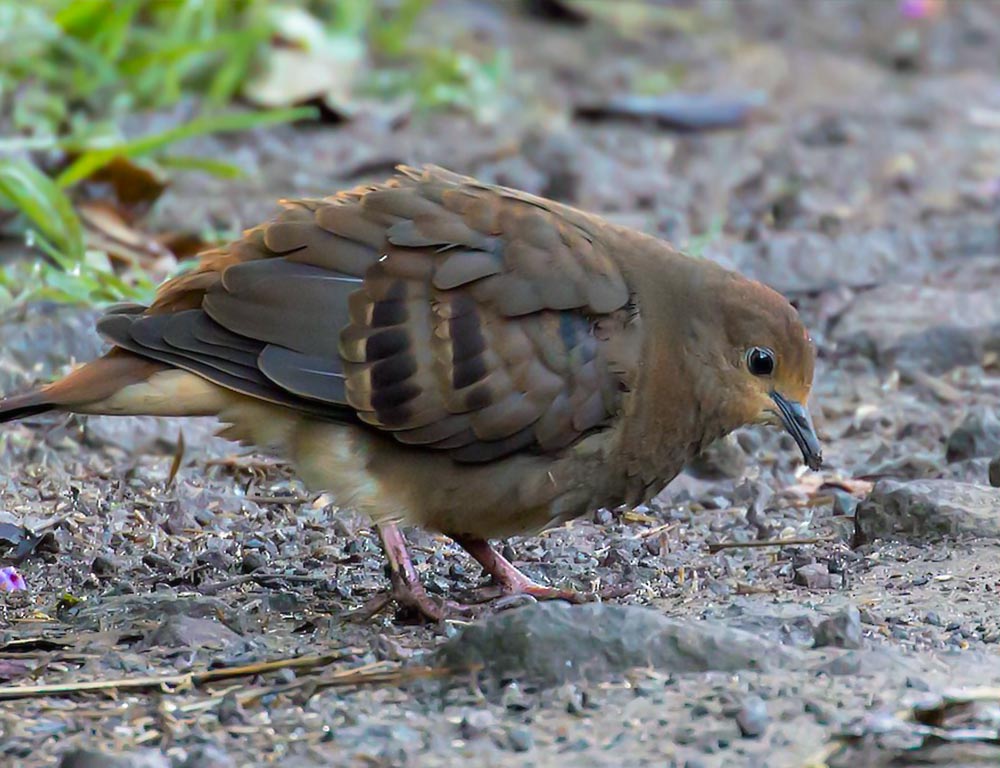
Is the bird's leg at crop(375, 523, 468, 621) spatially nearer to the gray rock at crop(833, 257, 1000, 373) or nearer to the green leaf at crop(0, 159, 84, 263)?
the green leaf at crop(0, 159, 84, 263)

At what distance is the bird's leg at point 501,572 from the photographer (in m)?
4.35

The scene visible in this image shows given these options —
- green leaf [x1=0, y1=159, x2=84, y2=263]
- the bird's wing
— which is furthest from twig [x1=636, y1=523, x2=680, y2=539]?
green leaf [x1=0, y1=159, x2=84, y2=263]

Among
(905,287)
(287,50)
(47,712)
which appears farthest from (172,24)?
(47,712)

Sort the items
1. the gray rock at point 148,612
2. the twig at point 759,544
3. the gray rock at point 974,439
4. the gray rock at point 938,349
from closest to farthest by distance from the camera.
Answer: the gray rock at point 148,612 → the twig at point 759,544 → the gray rock at point 974,439 → the gray rock at point 938,349

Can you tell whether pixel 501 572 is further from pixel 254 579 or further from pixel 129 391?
pixel 129 391

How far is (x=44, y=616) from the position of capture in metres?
4.14

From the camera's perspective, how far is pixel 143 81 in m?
Answer: 7.93

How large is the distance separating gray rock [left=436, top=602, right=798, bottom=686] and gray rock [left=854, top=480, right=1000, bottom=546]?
1.13m

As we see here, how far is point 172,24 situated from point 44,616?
465cm

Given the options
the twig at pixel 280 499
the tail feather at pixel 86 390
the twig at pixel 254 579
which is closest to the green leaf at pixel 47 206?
the twig at pixel 280 499

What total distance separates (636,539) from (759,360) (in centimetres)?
65

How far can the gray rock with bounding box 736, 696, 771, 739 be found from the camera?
3273 millimetres

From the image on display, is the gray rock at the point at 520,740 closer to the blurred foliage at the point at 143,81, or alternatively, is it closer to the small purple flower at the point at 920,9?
the blurred foliage at the point at 143,81

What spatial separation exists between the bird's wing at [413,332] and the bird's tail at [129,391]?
5 cm
